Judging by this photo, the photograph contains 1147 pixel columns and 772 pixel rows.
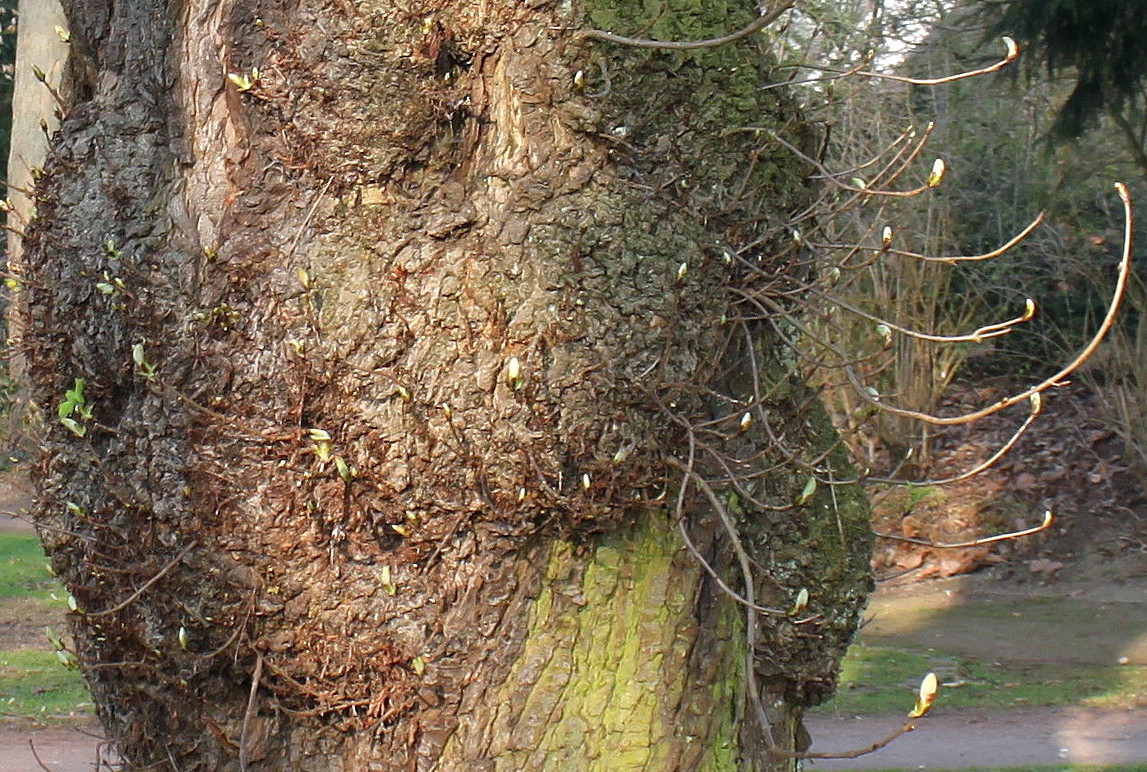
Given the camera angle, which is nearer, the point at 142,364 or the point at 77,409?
the point at 142,364

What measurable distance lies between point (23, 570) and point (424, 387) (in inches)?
358

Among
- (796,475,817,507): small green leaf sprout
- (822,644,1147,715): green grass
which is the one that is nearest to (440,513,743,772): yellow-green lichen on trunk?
(796,475,817,507): small green leaf sprout

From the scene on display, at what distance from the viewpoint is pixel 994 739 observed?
6.70 metres

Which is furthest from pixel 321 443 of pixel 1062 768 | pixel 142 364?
pixel 1062 768

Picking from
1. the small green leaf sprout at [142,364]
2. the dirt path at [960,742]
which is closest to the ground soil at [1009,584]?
the dirt path at [960,742]

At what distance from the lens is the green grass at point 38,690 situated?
6809 millimetres

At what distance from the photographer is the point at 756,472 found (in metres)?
2.51

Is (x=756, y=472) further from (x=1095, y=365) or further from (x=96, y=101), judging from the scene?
(x=1095, y=365)

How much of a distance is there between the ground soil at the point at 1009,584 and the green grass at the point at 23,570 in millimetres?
424

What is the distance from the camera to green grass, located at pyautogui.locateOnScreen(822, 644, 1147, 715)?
7.48 metres

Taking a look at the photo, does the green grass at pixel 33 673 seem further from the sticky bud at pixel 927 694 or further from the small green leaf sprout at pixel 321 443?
the sticky bud at pixel 927 694

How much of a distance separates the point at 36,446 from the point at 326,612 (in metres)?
0.93

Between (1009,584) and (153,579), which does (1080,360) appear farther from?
(1009,584)

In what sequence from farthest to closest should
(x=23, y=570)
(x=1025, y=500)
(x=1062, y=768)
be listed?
1. (x=1025, y=500)
2. (x=23, y=570)
3. (x=1062, y=768)
